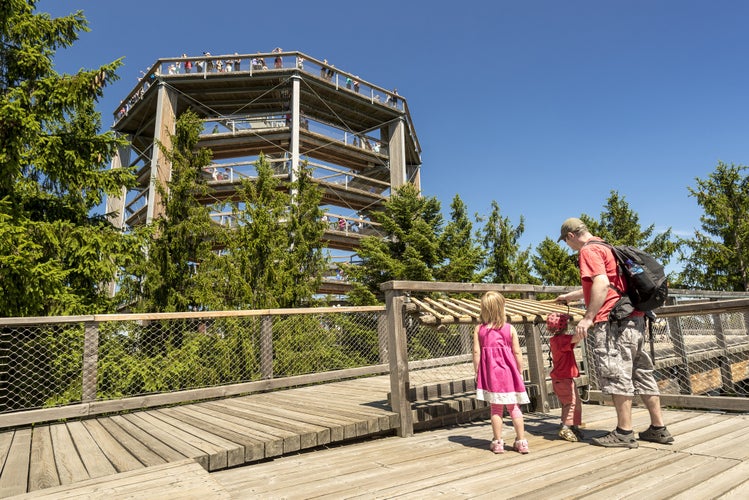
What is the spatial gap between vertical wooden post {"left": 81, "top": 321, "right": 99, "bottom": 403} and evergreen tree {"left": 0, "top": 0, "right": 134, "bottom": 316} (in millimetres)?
2597

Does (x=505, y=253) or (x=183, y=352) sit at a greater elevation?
(x=505, y=253)

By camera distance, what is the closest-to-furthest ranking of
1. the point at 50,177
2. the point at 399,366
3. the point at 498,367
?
the point at 498,367 → the point at 399,366 → the point at 50,177

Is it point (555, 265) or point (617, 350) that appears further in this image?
point (555, 265)

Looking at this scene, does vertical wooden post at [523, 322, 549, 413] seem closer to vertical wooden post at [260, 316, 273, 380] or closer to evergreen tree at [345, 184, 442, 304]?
vertical wooden post at [260, 316, 273, 380]

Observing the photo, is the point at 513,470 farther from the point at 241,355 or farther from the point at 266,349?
the point at 241,355

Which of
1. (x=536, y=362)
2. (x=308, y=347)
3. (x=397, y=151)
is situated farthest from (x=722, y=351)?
(x=397, y=151)

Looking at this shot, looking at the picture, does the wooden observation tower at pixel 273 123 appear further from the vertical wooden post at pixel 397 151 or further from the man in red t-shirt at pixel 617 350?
the man in red t-shirt at pixel 617 350

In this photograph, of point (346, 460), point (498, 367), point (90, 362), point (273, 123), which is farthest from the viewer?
point (273, 123)

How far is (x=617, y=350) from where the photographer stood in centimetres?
319

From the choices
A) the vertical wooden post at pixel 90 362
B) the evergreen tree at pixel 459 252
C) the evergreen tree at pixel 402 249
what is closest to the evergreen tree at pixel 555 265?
the evergreen tree at pixel 459 252

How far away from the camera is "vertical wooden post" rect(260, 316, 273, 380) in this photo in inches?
240

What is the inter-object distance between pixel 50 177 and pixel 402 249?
944 centimetres

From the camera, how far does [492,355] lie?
10.8 feet

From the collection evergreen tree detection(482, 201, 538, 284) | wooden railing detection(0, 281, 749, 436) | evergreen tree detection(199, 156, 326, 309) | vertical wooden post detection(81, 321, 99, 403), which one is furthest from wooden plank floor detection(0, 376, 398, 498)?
evergreen tree detection(482, 201, 538, 284)
